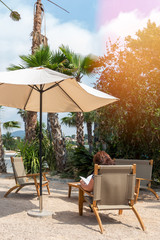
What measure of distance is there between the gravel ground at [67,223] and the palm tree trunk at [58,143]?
4.87 m

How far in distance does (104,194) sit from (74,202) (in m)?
1.96

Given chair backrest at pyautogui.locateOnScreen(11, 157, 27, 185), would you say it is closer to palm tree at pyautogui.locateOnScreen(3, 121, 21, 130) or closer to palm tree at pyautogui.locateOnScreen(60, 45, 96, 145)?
palm tree at pyautogui.locateOnScreen(60, 45, 96, 145)

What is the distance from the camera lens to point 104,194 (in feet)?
14.2

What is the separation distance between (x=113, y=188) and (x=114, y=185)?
0.05 m

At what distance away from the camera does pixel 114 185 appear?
4.36m

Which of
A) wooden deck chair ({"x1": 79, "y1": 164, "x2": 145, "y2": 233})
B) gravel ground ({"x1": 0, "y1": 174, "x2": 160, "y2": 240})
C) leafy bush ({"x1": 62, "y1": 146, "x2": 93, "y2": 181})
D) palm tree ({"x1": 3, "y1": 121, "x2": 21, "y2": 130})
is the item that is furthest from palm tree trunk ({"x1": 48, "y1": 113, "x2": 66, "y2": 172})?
palm tree ({"x1": 3, "y1": 121, "x2": 21, "y2": 130})

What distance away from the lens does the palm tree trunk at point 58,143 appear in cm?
1118

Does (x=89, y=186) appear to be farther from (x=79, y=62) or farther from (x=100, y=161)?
(x=79, y=62)

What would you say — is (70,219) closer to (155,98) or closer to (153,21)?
(155,98)

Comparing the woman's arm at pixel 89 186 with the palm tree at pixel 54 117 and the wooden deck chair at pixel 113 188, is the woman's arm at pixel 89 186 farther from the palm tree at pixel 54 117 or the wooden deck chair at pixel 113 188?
the palm tree at pixel 54 117

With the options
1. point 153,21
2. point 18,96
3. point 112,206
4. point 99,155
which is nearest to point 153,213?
point 112,206

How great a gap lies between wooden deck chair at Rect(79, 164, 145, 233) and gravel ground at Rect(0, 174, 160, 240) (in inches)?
12.1

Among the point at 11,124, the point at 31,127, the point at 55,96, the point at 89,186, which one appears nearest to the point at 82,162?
the point at 55,96

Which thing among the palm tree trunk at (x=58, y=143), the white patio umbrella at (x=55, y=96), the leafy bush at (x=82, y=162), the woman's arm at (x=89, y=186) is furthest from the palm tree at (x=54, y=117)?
the woman's arm at (x=89, y=186)
